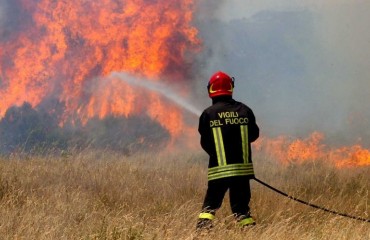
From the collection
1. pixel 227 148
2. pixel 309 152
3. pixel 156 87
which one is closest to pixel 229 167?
pixel 227 148

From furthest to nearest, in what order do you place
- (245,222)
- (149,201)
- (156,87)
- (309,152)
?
(156,87), (309,152), (149,201), (245,222)

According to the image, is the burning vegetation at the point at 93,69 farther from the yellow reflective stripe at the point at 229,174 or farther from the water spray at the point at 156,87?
the yellow reflective stripe at the point at 229,174

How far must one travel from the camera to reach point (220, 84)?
549 centimetres

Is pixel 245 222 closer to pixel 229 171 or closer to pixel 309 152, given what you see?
pixel 229 171

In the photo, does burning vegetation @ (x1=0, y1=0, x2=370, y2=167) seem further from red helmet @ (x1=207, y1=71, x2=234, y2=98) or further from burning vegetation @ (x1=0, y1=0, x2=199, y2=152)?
red helmet @ (x1=207, y1=71, x2=234, y2=98)

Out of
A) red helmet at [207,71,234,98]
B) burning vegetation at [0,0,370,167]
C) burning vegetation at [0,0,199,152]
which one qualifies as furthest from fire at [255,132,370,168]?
red helmet at [207,71,234,98]

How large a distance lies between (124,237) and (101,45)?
1198 centimetres

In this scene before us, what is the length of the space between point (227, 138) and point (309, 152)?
8.40 metres

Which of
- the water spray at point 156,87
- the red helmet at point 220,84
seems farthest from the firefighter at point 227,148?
the water spray at point 156,87

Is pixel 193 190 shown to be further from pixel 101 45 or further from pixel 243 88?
pixel 243 88

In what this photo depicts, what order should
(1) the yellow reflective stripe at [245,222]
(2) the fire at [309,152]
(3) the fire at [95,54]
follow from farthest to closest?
1. (3) the fire at [95,54]
2. (2) the fire at [309,152]
3. (1) the yellow reflective stripe at [245,222]

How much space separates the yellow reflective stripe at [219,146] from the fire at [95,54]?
10074mm

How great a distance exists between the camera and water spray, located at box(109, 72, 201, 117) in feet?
51.4

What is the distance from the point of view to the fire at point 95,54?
15375 mm
